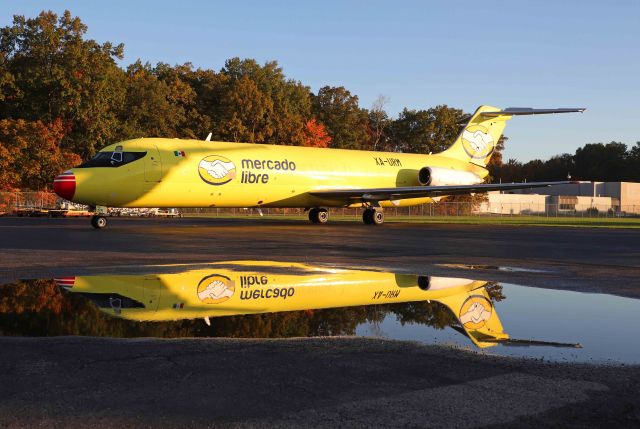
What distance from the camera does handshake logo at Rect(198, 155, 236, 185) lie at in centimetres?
2756

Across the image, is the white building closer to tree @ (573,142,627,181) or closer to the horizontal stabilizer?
tree @ (573,142,627,181)

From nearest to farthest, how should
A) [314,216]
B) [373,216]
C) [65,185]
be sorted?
[65,185] → [373,216] → [314,216]

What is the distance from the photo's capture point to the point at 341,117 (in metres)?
92.6

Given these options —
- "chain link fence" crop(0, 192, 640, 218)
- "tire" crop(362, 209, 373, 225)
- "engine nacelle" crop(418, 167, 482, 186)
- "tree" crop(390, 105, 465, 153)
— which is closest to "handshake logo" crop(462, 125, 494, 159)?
"engine nacelle" crop(418, 167, 482, 186)

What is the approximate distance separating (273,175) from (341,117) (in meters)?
63.1

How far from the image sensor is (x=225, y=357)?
534 cm

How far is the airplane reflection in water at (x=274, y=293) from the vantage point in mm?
7215

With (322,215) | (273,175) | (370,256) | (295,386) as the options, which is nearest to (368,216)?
(322,215)

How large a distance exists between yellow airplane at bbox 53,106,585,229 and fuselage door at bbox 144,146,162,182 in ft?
0.12

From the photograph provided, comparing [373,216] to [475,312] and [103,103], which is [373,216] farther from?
[103,103]

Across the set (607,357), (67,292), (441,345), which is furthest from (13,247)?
(607,357)

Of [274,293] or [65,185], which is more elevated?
[65,185]

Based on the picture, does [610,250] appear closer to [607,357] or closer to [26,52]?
[607,357]

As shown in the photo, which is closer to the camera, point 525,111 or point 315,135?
point 525,111
